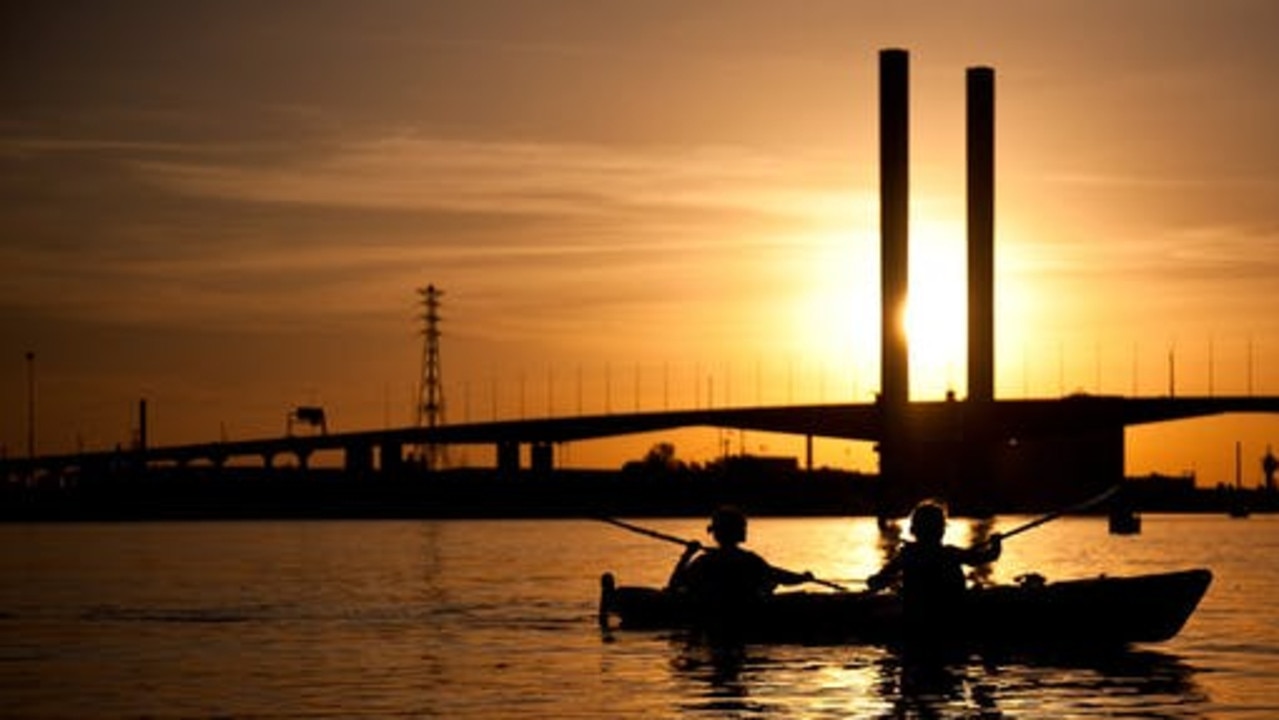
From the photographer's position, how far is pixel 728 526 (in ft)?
111

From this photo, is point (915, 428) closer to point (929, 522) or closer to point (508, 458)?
point (508, 458)

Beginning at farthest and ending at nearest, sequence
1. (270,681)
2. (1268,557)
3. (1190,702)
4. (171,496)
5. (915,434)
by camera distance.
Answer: (171,496) < (915,434) < (1268,557) < (270,681) < (1190,702)

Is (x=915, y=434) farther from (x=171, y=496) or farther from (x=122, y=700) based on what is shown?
(x=122, y=700)

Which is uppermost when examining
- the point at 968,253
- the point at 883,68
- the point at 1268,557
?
the point at 883,68

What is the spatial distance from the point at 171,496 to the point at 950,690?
161439mm

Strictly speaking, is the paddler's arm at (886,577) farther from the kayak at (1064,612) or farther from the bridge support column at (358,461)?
the bridge support column at (358,461)

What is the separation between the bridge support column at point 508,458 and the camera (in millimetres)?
170500

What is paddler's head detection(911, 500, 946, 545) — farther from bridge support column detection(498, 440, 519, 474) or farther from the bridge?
bridge support column detection(498, 440, 519, 474)

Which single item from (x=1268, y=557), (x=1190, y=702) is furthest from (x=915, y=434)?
(x=1190, y=702)

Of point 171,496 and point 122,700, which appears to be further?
point 171,496

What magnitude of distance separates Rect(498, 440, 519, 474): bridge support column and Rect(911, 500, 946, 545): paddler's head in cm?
13677

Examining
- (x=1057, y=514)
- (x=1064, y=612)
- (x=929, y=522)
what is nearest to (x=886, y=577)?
(x=929, y=522)

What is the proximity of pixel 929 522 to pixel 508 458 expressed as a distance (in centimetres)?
14290

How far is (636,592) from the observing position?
123 ft
